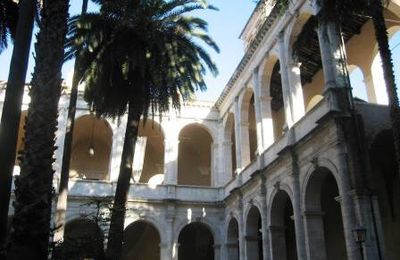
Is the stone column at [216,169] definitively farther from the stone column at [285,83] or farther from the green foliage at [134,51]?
the green foliage at [134,51]

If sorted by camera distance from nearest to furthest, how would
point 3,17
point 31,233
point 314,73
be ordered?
point 31,233, point 3,17, point 314,73

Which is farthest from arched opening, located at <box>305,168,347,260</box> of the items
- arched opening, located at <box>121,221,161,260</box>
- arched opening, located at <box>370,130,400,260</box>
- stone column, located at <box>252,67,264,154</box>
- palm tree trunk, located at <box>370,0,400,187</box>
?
arched opening, located at <box>121,221,161,260</box>

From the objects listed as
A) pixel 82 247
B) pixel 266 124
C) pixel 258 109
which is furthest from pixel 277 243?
pixel 82 247

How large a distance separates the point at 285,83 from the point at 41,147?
13.1 meters

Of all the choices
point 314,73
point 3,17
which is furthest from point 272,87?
point 3,17

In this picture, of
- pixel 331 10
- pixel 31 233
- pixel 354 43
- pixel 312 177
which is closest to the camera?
pixel 31 233

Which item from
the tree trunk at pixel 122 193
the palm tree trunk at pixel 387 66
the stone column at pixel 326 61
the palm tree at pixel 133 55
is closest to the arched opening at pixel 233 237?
the palm tree at pixel 133 55

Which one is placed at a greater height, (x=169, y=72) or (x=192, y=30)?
(x=192, y=30)

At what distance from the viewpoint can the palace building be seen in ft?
46.9

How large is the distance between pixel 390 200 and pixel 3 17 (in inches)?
555

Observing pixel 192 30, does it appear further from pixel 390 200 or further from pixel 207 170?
pixel 207 170

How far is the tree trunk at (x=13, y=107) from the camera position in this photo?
25.4 ft

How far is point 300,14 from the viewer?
18.1 m

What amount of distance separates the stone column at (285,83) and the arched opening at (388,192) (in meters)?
3.29
